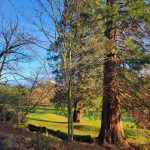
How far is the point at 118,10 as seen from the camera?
46.4 feet

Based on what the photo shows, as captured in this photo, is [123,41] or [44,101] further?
[44,101]

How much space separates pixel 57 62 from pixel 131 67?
3.72 meters

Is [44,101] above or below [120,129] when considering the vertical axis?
above

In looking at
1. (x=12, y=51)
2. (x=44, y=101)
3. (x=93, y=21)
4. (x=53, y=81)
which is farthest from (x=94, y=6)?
(x=12, y=51)

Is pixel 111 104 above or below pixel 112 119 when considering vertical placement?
above

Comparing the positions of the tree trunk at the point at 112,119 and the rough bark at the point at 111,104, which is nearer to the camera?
the rough bark at the point at 111,104

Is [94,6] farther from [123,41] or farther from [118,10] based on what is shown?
[123,41]

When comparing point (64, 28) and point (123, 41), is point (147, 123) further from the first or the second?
point (64, 28)

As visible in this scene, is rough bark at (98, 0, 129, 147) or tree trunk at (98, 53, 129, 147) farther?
A: tree trunk at (98, 53, 129, 147)

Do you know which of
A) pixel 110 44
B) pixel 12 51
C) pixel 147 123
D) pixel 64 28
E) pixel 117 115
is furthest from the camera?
pixel 12 51

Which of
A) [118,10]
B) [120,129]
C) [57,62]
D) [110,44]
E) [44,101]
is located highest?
[118,10]

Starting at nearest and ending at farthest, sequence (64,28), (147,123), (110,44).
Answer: (64,28), (110,44), (147,123)

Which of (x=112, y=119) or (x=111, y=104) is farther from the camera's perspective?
(x=112, y=119)

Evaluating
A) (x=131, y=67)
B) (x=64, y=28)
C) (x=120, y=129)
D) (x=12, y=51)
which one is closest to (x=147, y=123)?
(x=120, y=129)
